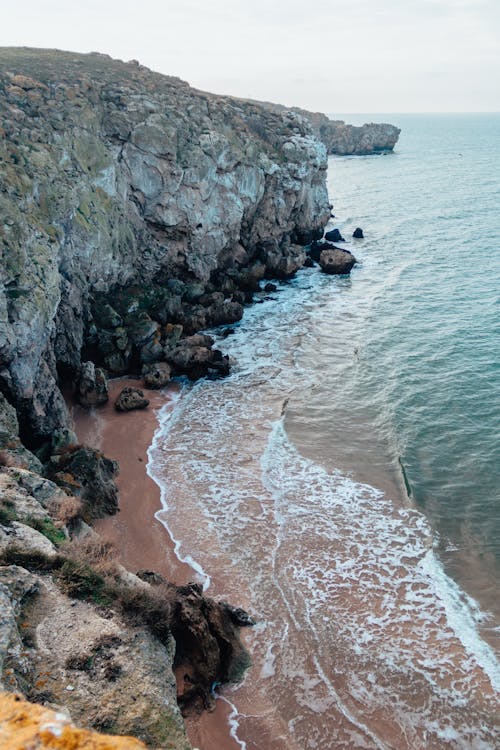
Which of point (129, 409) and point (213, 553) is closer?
point (213, 553)

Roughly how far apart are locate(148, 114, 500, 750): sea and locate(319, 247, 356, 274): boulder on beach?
27.5 ft

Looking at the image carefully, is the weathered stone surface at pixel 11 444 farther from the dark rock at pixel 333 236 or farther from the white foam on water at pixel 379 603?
the dark rock at pixel 333 236

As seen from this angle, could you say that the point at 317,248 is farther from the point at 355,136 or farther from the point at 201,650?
the point at 355,136

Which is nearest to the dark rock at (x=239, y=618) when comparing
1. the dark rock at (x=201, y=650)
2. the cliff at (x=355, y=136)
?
the dark rock at (x=201, y=650)

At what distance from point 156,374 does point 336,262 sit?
26392 millimetres

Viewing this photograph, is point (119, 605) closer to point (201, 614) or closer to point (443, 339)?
point (201, 614)

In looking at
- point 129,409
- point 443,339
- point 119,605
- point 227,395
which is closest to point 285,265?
point 443,339

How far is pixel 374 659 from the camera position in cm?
1433

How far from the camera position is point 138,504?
66.1ft

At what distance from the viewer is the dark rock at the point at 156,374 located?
1151 inches

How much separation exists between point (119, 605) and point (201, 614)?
162 inches

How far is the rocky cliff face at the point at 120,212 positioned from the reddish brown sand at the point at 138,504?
100 inches

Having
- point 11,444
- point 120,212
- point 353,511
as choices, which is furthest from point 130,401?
point 120,212

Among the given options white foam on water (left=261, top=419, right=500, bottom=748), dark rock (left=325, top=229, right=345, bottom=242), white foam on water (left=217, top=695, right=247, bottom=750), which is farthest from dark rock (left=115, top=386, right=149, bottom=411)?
dark rock (left=325, top=229, right=345, bottom=242)
